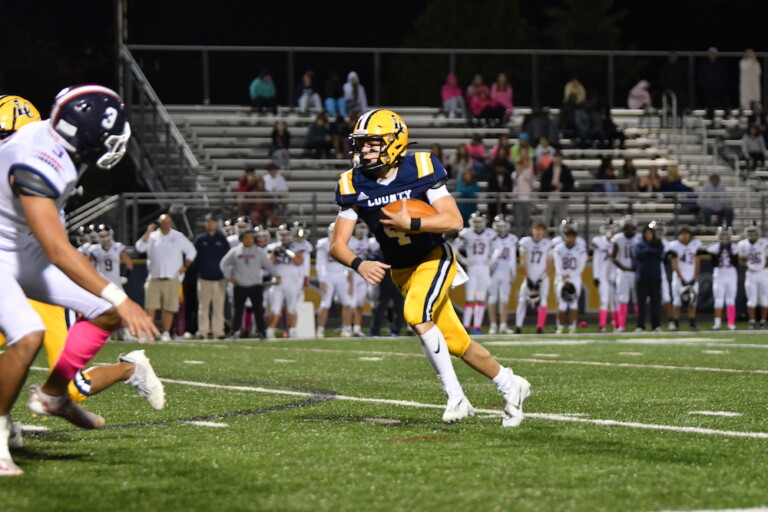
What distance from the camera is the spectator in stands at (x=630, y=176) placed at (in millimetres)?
23862

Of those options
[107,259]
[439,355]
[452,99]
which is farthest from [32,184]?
[452,99]

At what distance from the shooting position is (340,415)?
7.25 metres

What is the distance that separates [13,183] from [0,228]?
0.96 ft

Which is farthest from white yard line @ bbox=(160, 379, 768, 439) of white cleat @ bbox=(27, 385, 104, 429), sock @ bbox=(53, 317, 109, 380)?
sock @ bbox=(53, 317, 109, 380)

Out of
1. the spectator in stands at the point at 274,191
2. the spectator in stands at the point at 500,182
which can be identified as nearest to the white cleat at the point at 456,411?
the spectator in stands at the point at 274,191

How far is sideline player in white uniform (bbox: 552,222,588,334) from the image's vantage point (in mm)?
18672

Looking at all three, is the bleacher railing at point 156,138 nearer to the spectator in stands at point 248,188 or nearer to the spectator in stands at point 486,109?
the spectator in stands at point 248,188

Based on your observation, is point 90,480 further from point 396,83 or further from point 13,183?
point 396,83

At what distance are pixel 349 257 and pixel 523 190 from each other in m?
16.0

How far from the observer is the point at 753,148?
25641 millimetres

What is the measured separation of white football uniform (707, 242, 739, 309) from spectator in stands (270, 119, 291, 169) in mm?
7853

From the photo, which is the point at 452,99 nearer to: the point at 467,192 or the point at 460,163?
the point at 460,163

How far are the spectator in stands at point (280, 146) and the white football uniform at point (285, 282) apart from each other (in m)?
4.90

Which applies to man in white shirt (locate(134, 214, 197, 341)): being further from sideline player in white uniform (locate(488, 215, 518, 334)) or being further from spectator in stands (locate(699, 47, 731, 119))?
spectator in stands (locate(699, 47, 731, 119))
